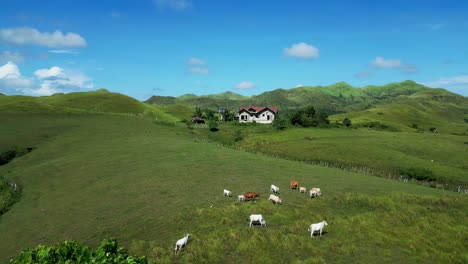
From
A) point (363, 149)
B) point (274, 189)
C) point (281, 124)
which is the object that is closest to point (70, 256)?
point (274, 189)

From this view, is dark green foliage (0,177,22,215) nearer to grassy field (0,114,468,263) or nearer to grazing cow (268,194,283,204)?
grassy field (0,114,468,263)

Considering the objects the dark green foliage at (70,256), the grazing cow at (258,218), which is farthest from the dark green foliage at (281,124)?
the dark green foliage at (70,256)

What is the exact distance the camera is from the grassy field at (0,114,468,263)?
2825 centimetres

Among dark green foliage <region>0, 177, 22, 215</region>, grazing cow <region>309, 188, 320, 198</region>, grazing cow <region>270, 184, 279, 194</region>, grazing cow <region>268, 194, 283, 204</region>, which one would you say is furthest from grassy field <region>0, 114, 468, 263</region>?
dark green foliage <region>0, 177, 22, 215</region>

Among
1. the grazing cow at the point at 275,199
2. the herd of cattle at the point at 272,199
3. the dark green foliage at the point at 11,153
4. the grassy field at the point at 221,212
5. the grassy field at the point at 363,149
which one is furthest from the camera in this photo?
the dark green foliage at the point at 11,153

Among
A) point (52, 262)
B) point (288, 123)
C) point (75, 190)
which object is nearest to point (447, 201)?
point (52, 262)

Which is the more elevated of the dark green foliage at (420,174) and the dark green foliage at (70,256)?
the dark green foliage at (70,256)

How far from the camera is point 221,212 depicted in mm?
34156

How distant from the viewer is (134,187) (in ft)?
151

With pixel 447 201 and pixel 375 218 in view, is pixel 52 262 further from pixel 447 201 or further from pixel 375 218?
pixel 447 201

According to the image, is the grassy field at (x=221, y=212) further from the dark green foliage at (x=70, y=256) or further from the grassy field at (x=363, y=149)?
the grassy field at (x=363, y=149)

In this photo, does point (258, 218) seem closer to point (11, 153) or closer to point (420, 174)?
point (420, 174)

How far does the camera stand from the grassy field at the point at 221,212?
2825cm

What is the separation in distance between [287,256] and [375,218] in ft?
39.9
